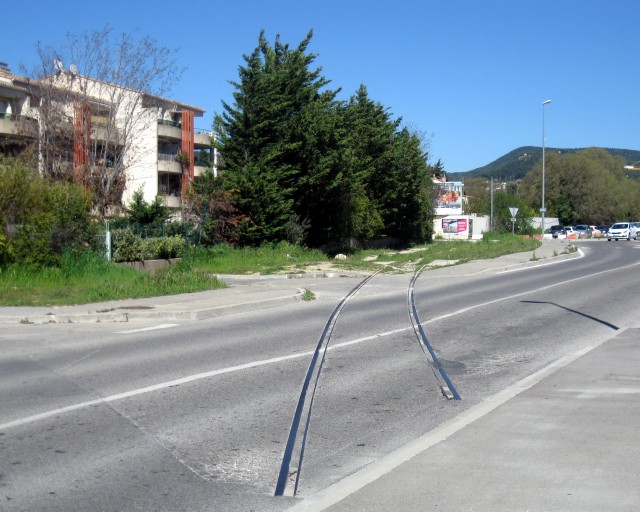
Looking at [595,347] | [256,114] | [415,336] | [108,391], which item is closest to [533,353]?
[595,347]

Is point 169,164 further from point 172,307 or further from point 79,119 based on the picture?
point 172,307

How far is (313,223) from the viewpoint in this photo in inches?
1617

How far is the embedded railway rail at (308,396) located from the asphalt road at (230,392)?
9cm

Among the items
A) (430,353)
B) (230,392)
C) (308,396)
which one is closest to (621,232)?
(430,353)

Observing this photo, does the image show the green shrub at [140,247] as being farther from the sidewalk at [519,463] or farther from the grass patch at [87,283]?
the sidewalk at [519,463]

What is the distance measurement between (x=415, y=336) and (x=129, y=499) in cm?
854

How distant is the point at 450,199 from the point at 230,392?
266 feet

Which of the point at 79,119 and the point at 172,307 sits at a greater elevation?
the point at 79,119

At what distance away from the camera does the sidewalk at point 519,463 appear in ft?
16.9

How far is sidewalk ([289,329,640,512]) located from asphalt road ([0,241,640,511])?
39cm

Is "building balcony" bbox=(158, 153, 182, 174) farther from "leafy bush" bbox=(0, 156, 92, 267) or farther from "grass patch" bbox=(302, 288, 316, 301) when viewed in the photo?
"grass patch" bbox=(302, 288, 316, 301)

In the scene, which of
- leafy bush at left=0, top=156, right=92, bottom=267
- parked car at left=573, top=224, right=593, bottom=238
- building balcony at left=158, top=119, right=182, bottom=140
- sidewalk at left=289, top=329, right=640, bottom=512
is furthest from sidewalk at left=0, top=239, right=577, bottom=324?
parked car at left=573, top=224, right=593, bottom=238

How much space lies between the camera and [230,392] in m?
8.88

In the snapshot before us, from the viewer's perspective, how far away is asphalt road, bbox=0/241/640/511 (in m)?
5.82
